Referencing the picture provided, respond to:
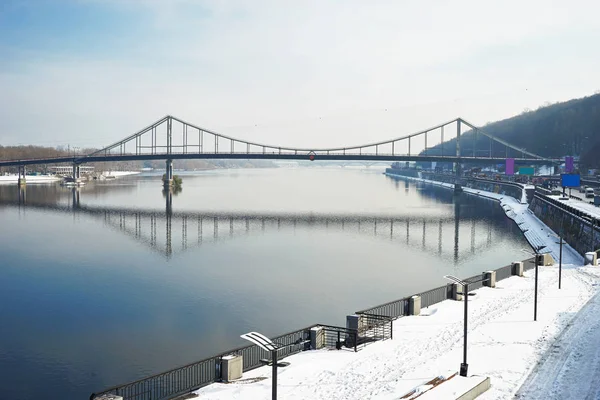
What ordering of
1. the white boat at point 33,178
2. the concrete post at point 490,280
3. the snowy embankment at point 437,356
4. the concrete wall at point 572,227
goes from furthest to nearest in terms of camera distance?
1. the white boat at point 33,178
2. the concrete wall at point 572,227
3. the concrete post at point 490,280
4. the snowy embankment at point 437,356

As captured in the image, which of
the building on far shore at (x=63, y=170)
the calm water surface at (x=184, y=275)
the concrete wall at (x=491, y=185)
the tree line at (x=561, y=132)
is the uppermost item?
the tree line at (x=561, y=132)

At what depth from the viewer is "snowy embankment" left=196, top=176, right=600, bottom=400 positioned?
14008 mm

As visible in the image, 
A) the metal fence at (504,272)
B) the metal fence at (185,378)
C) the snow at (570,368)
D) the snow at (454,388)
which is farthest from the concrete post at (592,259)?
the snow at (454,388)

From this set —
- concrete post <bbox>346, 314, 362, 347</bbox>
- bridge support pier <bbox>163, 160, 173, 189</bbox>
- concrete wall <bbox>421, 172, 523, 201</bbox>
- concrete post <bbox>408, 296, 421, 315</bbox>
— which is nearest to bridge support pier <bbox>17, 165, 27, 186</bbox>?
bridge support pier <bbox>163, 160, 173, 189</bbox>

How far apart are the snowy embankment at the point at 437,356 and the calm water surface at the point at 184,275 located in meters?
3.94

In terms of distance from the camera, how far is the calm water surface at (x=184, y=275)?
18844 millimetres

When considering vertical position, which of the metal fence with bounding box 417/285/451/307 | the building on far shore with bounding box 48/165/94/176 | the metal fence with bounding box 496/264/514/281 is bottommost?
the metal fence with bounding box 417/285/451/307

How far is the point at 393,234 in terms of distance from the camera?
52.4 m

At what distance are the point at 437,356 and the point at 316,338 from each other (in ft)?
12.3

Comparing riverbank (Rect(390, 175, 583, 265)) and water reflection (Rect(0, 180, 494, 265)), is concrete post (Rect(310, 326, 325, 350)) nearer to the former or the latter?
riverbank (Rect(390, 175, 583, 265))

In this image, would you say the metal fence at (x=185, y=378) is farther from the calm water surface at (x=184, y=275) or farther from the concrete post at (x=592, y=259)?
the concrete post at (x=592, y=259)

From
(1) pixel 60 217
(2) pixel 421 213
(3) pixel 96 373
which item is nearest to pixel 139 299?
(3) pixel 96 373

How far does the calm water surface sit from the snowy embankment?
3.94 metres

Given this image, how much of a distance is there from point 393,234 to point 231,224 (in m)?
16.3
